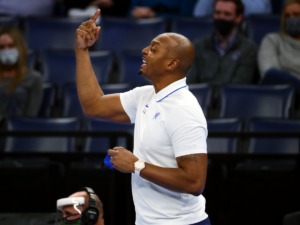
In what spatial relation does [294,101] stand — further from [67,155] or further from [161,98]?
[161,98]

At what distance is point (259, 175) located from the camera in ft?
17.1

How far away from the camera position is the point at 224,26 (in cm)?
693

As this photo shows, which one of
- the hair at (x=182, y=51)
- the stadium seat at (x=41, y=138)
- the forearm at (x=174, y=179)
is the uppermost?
the hair at (x=182, y=51)

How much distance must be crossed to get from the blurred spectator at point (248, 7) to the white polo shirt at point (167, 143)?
4383 mm

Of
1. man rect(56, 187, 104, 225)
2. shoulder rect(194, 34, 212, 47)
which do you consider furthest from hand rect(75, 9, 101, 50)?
shoulder rect(194, 34, 212, 47)

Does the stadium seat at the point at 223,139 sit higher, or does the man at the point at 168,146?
the man at the point at 168,146

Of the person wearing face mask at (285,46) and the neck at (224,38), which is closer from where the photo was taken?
the person wearing face mask at (285,46)

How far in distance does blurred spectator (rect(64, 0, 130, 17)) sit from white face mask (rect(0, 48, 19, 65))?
139 cm

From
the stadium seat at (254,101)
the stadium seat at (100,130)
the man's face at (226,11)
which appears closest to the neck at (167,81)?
the stadium seat at (100,130)

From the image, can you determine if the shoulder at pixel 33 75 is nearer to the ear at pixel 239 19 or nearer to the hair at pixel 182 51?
the ear at pixel 239 19

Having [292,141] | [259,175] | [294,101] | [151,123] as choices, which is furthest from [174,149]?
[294,101]

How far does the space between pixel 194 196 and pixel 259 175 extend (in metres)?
1.79

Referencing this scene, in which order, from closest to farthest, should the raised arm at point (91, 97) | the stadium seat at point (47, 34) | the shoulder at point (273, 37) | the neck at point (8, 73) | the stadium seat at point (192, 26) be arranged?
1. the raised arm at point (91, 97)
2. the neck at point (8, 73)
3. the shoulder at point (273, 37)
4. the stadium seat at point (192, 26)
5. the stadium seat at point (47, 34)

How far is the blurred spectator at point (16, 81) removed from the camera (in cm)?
648
